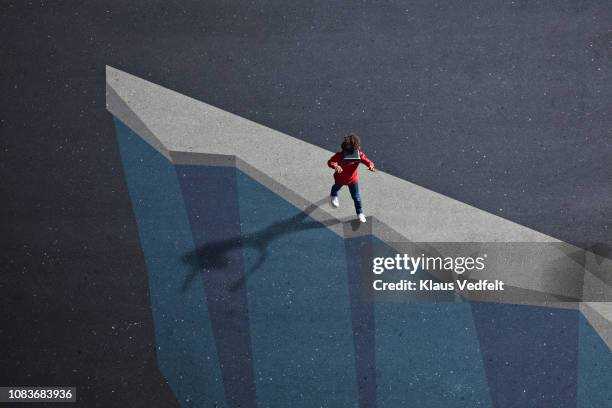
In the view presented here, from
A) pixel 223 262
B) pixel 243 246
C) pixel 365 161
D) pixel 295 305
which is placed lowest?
pixel 295 305

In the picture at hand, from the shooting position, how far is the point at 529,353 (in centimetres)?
366

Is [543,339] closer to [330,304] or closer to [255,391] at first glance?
[330,304]

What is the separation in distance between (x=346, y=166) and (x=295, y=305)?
110cm

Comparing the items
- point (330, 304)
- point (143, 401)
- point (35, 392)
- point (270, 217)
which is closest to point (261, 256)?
point (270, 217)

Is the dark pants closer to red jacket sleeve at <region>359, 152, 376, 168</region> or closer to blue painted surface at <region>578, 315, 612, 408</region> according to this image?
red jacket sleeve at <region>359, 152, 376, 168</region>

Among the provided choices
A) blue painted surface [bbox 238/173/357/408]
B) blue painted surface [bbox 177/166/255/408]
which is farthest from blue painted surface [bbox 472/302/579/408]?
blue painted surface [bbox 177/166/255/408]

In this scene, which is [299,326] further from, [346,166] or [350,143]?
[350,143]

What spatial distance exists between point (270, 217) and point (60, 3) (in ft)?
7.48

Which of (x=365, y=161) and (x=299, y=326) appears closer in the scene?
(x=365, y=161)

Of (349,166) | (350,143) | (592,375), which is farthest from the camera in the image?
(592,375)

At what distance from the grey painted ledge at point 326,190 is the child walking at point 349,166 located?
0.11 meters

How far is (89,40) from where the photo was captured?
3766 mm

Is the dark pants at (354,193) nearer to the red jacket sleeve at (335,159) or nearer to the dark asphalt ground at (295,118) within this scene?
the red jacket sleeve at (335,159)

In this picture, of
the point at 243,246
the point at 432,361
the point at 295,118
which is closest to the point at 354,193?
the point at 295,118
